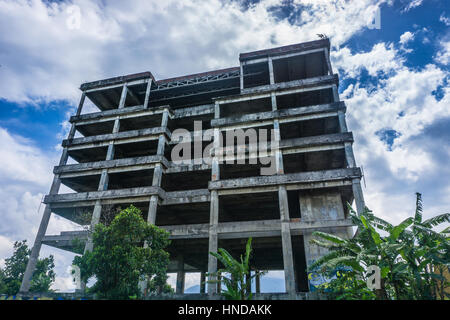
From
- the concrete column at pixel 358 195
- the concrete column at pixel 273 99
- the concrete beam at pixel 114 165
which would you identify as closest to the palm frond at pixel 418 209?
the concrete column at pixel 358 195

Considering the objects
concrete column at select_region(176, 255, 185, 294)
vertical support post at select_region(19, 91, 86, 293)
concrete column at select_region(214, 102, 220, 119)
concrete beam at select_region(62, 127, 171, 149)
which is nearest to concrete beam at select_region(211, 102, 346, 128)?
concrete column at select_region(214, 102, 220, 119)

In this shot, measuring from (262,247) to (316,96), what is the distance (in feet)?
56.9

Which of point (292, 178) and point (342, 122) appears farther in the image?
point (342, 122)

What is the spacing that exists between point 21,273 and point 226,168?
1199 inches

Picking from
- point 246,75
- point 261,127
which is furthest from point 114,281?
point 246,75

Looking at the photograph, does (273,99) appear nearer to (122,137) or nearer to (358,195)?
(358,195)

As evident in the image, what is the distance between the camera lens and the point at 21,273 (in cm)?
3747

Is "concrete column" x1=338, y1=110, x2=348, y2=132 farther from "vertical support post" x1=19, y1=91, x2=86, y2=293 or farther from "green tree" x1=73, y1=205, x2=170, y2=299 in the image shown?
"vertical support post" x1=19, y1=91, x2=86, y2=293

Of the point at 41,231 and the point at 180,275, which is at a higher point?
the point at 41,231

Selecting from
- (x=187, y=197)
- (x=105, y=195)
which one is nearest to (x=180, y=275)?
(x=187, y=197)

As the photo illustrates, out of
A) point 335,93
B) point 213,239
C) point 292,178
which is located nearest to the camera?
point 213,239

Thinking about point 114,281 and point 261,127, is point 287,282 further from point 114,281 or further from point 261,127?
point 261,127

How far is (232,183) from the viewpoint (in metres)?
26.7

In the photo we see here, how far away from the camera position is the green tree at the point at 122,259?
648 inches
